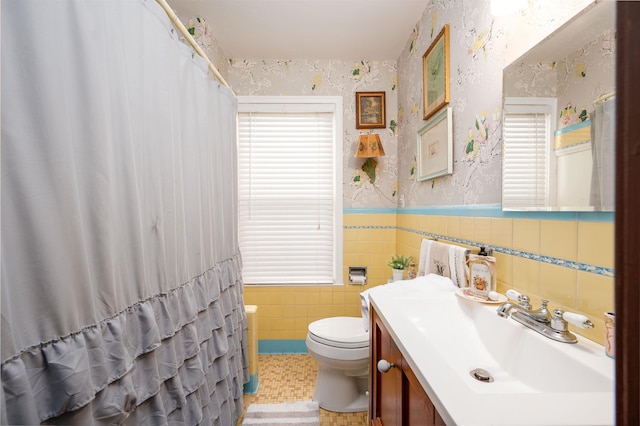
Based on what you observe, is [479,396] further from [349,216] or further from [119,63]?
[349,216]

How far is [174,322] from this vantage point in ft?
3.40

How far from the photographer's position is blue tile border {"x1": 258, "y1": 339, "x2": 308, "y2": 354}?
2389 millimetres

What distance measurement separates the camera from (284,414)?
1.69m

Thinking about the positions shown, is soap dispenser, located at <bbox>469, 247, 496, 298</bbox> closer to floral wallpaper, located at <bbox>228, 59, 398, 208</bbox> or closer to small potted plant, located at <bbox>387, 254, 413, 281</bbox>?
small potted plant, located at <bbox>387, 254, 413, 281</bbox>

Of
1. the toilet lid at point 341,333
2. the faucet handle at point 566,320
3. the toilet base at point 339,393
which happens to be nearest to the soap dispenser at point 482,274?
the faucet handle at point 566,320

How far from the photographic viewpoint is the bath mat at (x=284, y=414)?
5.36 feet

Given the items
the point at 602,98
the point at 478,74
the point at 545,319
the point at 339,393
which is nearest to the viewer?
the point at 602,98

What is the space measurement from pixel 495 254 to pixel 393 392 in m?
0.64

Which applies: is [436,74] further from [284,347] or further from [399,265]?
[284,347]

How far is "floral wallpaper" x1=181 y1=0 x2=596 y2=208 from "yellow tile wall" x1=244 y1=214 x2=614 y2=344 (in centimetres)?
14

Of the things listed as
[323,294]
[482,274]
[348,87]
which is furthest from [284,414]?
[348,87]

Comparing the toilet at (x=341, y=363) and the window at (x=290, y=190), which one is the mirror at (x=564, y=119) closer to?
the toilet at (x=341, y=363)

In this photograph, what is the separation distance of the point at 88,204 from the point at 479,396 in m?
0.93

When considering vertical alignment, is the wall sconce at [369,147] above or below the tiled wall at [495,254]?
above
